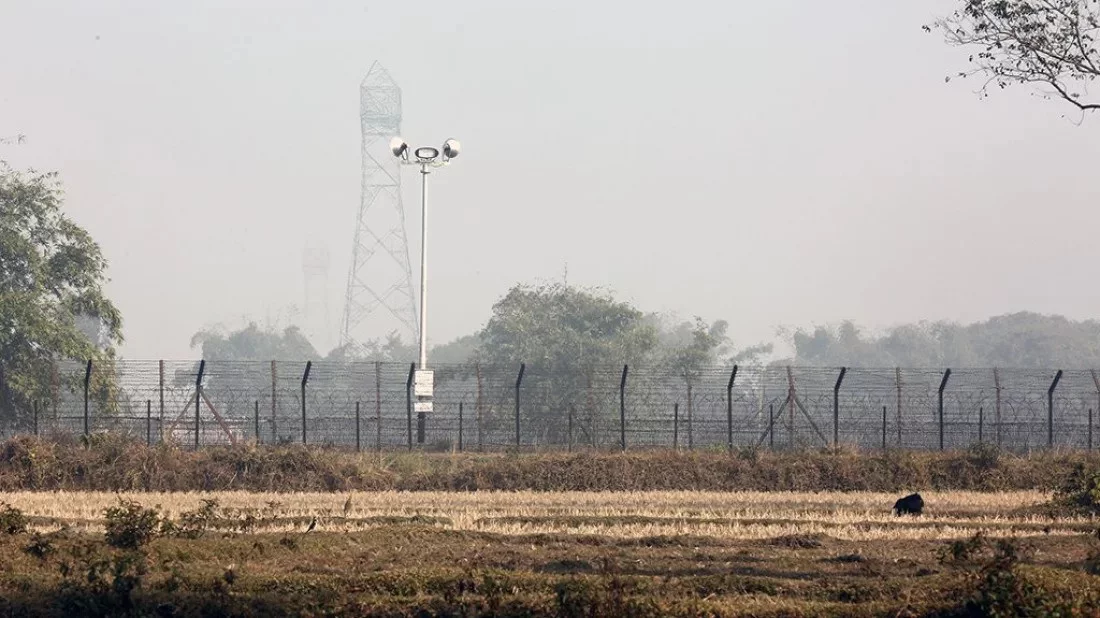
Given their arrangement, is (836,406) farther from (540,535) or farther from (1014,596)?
(1014,596)

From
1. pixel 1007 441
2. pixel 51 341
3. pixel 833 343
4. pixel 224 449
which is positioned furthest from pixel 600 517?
pixel 833 343

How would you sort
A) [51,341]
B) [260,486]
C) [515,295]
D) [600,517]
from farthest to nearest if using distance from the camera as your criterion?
[515,295]
[51,341]
[260,486]
[600,517]

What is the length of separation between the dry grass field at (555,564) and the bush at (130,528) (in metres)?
0.16

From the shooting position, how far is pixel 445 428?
35.3m

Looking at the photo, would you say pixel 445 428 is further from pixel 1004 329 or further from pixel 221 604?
pixel 1004 329

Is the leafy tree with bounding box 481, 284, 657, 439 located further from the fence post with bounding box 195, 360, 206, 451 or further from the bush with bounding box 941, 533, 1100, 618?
the bush with bounding box 941, 533, 1100, 618

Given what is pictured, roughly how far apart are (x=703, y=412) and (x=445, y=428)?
6.67 m

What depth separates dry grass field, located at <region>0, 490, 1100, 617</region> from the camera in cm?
1162

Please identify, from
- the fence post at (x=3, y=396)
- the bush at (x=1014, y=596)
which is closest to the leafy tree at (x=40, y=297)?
the fence post at (x=3, y=396)

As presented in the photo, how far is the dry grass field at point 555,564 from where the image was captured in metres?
11.6

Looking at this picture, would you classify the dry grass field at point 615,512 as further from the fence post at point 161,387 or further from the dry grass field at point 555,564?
the fence post at point 161,387

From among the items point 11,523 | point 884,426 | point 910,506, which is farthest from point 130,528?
point 884,426

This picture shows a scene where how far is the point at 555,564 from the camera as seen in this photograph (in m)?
14.3

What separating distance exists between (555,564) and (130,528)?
4.77 meters
